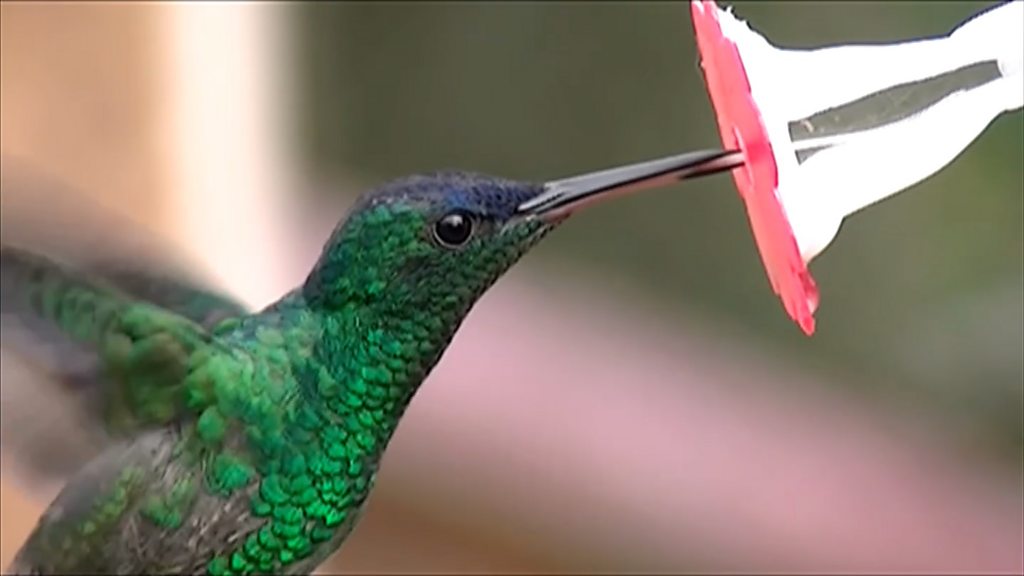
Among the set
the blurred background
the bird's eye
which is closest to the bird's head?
the bird's eye

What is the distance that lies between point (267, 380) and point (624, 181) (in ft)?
0.50

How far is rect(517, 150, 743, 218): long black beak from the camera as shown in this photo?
0.42 meters

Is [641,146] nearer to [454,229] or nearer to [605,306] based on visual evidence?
[605,306]

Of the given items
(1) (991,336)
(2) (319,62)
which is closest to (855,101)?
(1) (991,336)

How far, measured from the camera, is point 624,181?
0.45 metres

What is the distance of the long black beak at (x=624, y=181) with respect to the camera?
0.42 meters

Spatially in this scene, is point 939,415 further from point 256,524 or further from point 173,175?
point 256,524

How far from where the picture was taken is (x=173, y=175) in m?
1.04

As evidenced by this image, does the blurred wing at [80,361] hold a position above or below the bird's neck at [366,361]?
above

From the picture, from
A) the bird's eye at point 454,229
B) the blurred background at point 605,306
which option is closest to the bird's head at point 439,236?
the bird's eye at point 454,229

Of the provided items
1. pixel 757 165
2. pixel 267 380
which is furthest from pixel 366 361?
pixel 757 165

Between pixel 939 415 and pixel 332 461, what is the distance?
80 cm

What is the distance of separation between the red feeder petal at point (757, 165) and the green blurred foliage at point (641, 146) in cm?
70

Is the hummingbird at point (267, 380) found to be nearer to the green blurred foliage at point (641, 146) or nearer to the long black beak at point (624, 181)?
the long black beak at point (624, 181)
